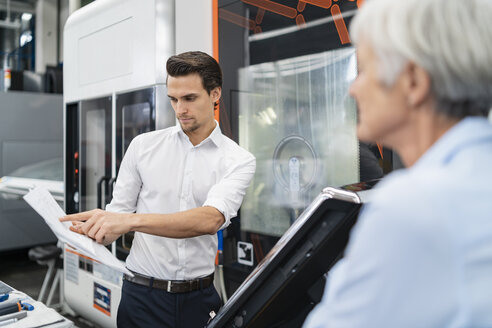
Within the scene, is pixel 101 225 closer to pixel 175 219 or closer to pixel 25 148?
pixel 175 219

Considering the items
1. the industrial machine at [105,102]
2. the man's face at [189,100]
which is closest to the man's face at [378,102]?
the man's face at [189,100]

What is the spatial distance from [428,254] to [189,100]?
1346 millimetres

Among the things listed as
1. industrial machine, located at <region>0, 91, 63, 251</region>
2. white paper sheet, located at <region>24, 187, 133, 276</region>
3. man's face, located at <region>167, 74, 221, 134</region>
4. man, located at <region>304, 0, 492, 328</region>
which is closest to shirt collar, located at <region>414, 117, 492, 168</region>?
man, located at <region>304, 0, 492, 328</region>

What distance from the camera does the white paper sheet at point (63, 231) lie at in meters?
1.17

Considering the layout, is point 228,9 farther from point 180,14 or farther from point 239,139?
point 239,139

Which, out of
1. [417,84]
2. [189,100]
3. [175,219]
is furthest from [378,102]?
[189,100]

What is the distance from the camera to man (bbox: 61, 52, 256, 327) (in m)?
1.66

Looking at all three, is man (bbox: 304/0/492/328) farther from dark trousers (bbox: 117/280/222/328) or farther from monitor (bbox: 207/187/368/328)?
dark trousers (bbox: 117/280/222/328)

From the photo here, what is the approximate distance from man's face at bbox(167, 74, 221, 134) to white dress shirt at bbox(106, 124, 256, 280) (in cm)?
10

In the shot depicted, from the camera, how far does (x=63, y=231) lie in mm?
1220

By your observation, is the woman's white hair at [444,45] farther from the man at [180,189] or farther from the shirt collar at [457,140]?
the man at [180,189]

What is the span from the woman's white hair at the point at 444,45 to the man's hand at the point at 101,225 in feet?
3.35

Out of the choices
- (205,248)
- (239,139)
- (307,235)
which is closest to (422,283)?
(307,235)

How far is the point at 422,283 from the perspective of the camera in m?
0.43
